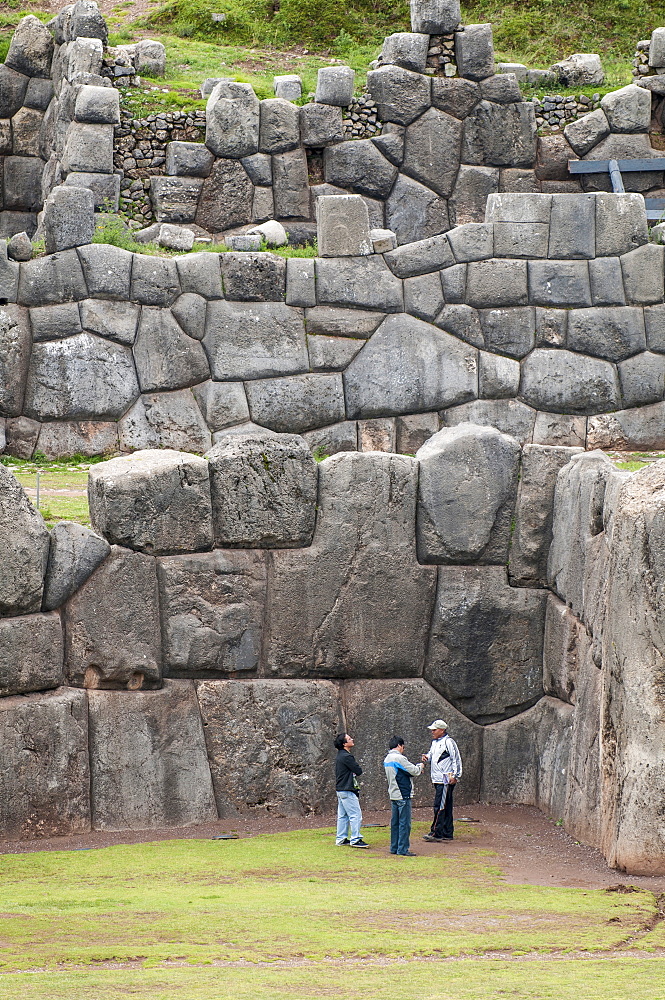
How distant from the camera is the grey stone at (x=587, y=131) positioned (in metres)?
24.3

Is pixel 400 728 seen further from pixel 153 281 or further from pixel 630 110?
pixel 630 110

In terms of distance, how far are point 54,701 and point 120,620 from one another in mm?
861

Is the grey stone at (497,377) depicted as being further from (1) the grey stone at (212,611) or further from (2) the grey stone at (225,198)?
(1) the grey stone at (212,611)

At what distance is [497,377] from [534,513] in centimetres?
583

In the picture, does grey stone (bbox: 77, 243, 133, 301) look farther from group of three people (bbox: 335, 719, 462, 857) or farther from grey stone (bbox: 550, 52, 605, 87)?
grey stone (bbox: 550, 52, 605, 87)

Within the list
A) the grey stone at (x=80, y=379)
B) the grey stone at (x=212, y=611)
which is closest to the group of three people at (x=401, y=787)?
the grey stone at (x=212, y=611)

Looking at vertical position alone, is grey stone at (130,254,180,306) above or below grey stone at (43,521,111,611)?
above

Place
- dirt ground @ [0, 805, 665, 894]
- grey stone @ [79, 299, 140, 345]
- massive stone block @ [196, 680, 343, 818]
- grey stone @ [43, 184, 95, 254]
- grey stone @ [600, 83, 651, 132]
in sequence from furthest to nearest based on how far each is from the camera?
grey stone @ [600, 83, 651, 132] → grey stone @ [43, 184, 95, 254] → grey stone @ [79, 299, 140, 345] → massive stone block @ [196, 680, 343, 818] → dirt ground @ [0, 805, 665, 894]

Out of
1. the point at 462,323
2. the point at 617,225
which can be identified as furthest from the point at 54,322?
the point at 617,225

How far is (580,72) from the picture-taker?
26312 mm

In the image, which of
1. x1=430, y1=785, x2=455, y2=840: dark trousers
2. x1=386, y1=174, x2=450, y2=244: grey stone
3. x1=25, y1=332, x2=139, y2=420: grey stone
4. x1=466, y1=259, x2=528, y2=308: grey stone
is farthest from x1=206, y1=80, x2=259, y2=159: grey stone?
x1=430, y1=785, x2=455, y2=840: dark trousers

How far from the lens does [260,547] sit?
12.0 metres

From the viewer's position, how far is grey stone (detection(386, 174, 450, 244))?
23.8 m

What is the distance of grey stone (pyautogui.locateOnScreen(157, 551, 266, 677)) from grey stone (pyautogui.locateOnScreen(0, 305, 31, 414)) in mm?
5869
